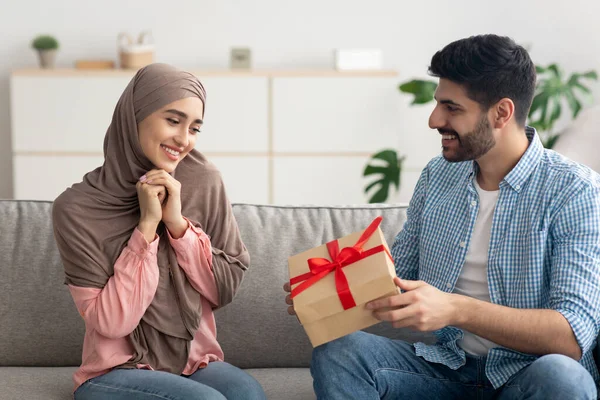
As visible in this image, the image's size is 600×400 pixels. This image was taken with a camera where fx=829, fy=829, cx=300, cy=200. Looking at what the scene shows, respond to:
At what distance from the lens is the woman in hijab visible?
6.35 feet

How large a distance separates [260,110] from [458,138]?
10.8ft

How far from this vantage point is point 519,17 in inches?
222

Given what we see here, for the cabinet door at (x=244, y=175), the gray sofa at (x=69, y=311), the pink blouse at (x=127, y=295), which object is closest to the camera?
the pink blouse at (x=127, y=295)

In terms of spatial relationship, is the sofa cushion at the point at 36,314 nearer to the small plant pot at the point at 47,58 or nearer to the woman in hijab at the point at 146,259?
the woman in hijab at the point at 146,259

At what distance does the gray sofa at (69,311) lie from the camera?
234 cm

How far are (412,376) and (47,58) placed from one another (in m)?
4.11

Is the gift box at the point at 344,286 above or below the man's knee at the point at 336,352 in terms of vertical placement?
above

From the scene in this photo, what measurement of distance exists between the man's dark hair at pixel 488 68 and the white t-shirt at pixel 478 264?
0.24 metres

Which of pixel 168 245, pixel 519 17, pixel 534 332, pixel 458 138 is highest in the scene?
pixel 519 17

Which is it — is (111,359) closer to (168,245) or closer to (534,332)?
(168,245)

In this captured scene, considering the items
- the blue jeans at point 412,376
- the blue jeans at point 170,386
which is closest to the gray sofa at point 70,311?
the blue jeans at point 170,386

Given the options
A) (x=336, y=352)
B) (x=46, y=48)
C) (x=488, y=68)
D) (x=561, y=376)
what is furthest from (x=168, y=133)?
(x=46, y=48)

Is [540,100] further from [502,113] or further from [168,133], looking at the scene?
[168,133]

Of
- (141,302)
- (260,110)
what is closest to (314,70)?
(260,110)
